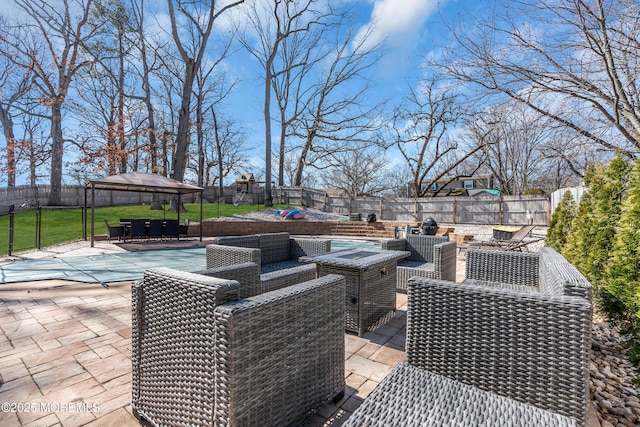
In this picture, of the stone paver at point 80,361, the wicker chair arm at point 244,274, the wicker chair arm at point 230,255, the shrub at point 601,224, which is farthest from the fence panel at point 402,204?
the wicker chair arm at point 244,274

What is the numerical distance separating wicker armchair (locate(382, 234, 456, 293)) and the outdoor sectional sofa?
3.37 feet

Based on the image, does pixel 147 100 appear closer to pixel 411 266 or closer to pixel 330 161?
pixel 330 161

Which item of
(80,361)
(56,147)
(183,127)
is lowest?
(80,361)

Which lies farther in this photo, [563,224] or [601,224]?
[563,224]

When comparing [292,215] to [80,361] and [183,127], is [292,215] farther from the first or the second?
[80,361]

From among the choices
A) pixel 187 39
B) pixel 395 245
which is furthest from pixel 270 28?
pixel 395 245

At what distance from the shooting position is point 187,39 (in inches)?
586

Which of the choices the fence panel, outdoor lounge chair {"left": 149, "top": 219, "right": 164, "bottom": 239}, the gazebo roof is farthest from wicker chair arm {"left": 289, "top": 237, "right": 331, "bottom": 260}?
the fence panel

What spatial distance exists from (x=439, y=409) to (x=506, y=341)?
1.61 ft

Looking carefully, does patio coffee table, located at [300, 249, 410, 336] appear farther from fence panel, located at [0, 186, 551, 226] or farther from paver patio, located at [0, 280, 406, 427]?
fence panel, located at [0, 186, 551, 226]

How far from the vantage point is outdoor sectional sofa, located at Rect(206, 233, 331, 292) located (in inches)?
112

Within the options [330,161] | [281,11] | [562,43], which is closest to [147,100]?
[281,11]

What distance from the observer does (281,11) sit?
1712 cm

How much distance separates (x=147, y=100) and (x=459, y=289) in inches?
714
